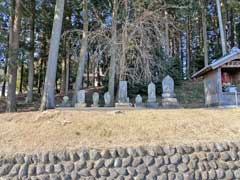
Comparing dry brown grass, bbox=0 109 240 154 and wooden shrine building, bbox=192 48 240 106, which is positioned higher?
wooden shrine building, bbox=192 48 240 106

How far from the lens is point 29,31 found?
19.7 metres

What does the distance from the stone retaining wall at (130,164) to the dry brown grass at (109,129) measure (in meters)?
0.26

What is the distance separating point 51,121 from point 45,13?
13596 mm

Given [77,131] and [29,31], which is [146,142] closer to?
[77,131]

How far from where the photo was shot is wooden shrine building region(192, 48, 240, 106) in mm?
12867

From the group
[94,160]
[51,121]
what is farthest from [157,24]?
[94,160]

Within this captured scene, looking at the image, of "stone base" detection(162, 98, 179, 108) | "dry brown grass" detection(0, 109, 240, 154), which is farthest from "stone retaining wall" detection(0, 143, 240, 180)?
"stone base" detection(162, 98, 179, 108)

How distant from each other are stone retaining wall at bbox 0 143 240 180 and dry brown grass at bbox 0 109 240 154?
0.26m

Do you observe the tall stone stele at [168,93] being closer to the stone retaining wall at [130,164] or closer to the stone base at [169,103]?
the stone base at [169,103]

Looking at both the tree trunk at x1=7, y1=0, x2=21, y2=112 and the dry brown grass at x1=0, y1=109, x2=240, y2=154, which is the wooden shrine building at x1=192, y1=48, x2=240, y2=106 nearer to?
the dry brown grass at x1=0, y1=109, x2=240, y2=154

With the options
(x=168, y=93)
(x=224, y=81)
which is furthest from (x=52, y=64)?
(x=224, y=81)

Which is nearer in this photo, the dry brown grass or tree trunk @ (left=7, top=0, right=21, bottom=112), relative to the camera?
the dry brown grass

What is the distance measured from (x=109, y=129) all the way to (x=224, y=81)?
29.9 feet

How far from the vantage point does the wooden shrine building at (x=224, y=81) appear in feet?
42.2
